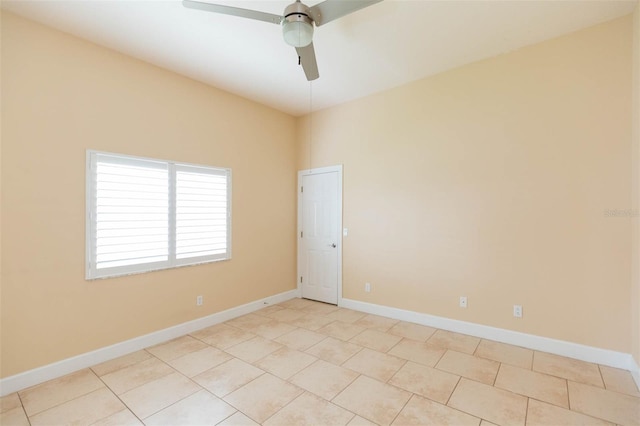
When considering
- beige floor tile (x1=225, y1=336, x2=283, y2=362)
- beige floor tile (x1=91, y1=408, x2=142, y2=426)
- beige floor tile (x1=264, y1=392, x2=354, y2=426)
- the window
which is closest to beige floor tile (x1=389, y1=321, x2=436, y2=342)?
beige floor tile (x1=225, y1=336, x2=283, y2=362)

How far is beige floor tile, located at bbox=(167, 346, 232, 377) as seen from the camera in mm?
2717

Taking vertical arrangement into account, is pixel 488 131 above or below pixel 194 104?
below

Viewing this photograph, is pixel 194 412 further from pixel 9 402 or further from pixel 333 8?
pixel 333 8

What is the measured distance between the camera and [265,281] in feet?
15.1

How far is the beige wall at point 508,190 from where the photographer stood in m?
2.71

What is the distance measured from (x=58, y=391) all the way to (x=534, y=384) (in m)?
3.95

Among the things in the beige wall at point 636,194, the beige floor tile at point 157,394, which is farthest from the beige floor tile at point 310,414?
the beige wall at point 636,194

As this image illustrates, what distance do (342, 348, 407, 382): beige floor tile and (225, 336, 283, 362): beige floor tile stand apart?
33.4 inches

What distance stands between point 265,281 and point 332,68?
3181 millimetres

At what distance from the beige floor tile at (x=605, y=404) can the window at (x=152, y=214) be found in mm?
3831

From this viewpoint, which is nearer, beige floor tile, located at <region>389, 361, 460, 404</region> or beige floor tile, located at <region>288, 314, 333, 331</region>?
beige floor tile, located at <region>389, 361, 460, 404</region>

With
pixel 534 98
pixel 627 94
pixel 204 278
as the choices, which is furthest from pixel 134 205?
pixel 627 94

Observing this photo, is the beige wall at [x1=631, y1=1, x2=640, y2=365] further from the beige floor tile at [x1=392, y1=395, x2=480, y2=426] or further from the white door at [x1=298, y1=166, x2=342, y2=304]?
the white door at [x1=298, y1=166, x2=342, y2=304]

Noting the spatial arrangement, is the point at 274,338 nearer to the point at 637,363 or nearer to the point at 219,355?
the point at 219,355
